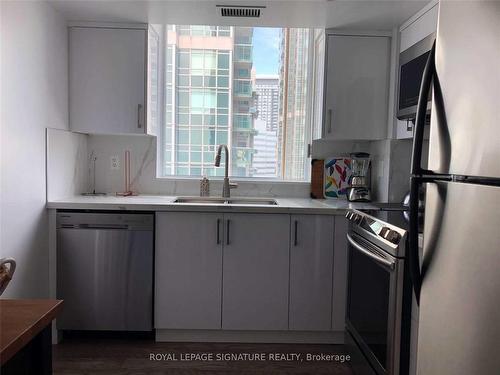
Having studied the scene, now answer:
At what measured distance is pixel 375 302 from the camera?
1816mm

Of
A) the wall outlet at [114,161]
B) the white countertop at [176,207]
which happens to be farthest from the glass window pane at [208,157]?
the white countertop at [176,207]

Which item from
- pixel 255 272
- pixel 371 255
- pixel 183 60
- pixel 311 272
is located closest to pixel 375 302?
pixel 371 255

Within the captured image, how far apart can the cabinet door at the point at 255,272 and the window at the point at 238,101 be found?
2.68ft

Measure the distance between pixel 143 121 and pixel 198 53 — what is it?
843 millimetres

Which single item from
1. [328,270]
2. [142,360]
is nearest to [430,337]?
[328,270]

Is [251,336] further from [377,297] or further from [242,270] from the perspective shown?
[377,297]

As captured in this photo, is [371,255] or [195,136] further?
[195,136]

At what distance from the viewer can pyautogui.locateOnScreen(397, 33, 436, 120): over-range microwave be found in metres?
1.83

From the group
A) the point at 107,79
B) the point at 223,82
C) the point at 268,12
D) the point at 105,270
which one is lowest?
the point at 105,270

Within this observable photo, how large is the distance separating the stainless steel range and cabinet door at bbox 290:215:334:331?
31cm

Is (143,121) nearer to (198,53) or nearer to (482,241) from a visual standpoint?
(198,53)

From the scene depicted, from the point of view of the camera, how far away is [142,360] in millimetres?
2346

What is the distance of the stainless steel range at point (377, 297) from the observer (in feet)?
5.19

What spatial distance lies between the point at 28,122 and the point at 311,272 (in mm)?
1873
